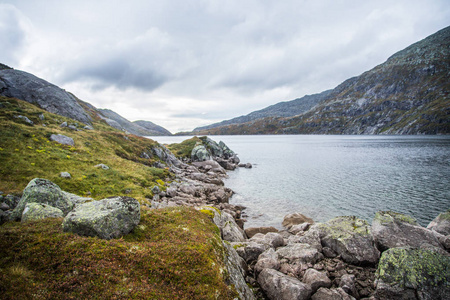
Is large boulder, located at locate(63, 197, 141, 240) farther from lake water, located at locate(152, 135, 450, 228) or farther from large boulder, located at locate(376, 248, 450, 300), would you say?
lake water, located at locate(152, 135, 450, 228)

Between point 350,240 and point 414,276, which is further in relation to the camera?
point 350,240

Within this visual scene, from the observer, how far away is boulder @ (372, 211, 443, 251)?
14367 millimetres

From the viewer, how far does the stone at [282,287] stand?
9695mm

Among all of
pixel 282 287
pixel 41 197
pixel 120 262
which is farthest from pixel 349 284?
pixel 41 197

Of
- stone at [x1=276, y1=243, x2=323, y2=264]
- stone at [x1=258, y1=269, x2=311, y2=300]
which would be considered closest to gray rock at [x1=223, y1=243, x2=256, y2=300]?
stone at [x1=258, y1=269, x2=311, y2=300]

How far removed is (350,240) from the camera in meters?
13.9

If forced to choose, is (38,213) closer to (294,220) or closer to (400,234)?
(400,234)

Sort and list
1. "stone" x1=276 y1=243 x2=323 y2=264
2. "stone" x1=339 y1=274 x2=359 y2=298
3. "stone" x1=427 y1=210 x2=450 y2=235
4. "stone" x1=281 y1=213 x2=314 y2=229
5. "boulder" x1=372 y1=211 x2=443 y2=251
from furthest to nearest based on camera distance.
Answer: "stone" x1=281 y1=213 x2=314 y2=229 < "stone" x1=427 y1=210 x2=450 y2=235 < "boulder" x1=372 y1=211 x2=443 y2=251 < "stone" x1=276 y1=243 x2=323 y2=264 < "stone" x1=339 y1=274 x2=359 y2=298

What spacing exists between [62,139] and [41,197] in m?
26.5

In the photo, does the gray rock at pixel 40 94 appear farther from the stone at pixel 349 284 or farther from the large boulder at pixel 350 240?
the stone at pixel 349 284

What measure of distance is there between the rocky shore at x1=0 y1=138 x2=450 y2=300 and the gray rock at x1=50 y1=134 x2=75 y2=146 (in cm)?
2087

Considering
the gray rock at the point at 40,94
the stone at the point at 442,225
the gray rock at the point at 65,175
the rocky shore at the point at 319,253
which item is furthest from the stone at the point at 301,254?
the gray rock at the point at 40,94

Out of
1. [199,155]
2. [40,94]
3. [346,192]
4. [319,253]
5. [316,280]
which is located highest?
[40,94]

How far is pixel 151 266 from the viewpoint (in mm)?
7465
